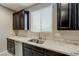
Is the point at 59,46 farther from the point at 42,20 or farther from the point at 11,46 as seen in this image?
the point at 11,46

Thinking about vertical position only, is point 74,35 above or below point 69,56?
above

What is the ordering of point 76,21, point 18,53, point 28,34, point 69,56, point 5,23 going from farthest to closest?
1. point 28,34
2. point 18,53
3. point 5,23
4. point 76,21
5. point 69,56

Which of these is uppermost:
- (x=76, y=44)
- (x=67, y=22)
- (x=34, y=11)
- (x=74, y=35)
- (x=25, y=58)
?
(x=34, y=11)

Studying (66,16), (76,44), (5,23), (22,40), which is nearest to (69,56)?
(76,44)

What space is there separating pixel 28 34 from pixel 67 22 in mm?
869

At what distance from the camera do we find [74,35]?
5.90ft

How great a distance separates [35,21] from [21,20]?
0.93 feet

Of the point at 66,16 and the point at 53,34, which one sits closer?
the point at 66,16

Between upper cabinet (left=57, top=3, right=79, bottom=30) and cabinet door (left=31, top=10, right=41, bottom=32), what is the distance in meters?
0.49

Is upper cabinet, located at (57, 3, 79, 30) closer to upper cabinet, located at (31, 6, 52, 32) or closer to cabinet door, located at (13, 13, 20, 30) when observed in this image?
upper cabinet, located at (31, 6, 52, 32)

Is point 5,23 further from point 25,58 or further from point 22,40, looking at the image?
point 25,58

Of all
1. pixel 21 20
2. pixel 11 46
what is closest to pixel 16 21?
pixel 21 20

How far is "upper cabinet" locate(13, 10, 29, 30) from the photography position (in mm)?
1812

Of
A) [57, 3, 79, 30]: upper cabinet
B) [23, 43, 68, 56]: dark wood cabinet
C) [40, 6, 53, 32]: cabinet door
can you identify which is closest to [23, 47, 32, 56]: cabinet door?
[23, 43, 68, 56]: dark wood cabinet
